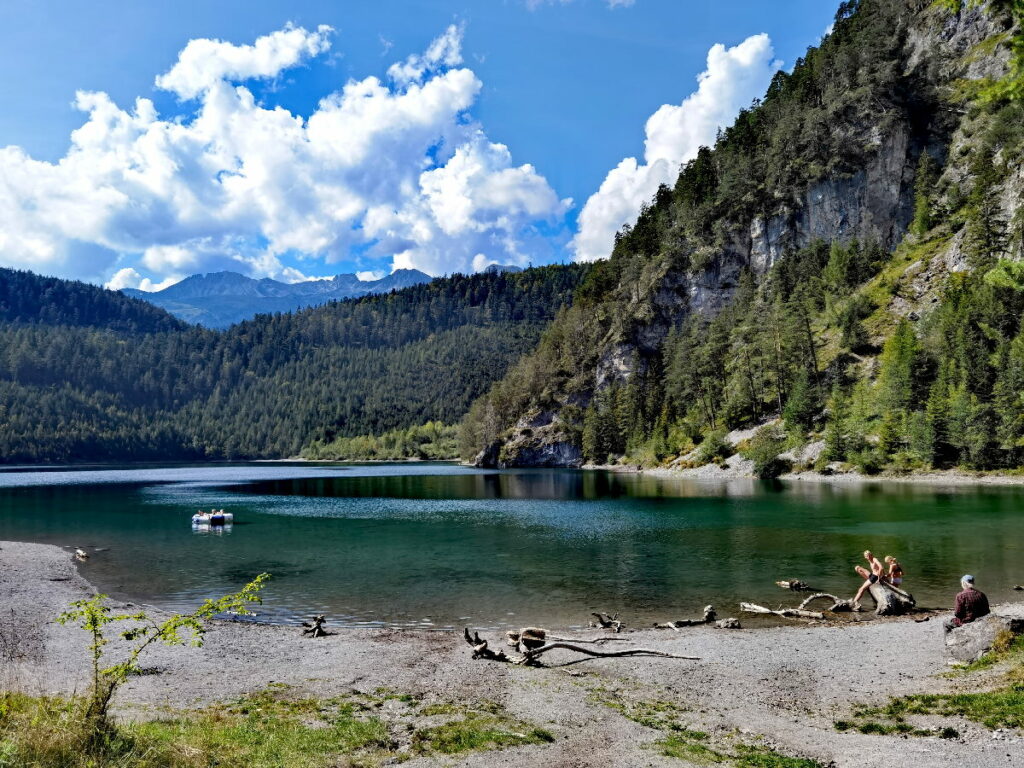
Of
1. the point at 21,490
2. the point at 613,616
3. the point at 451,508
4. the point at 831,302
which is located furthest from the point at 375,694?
the point at 831,302

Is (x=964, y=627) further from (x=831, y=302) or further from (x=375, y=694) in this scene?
(x=831, y=302)

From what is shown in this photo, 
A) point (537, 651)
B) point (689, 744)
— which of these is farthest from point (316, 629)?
point (689, 744)

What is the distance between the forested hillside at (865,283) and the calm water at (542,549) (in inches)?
858

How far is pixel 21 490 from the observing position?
12125 centimetres

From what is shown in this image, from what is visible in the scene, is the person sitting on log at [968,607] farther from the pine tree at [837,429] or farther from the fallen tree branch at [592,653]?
the pine tree at [837,429]

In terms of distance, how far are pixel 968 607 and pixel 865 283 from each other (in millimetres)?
148426

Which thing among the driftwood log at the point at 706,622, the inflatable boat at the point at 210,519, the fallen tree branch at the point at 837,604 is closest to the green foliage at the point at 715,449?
the inflatable boat at the point at 210,519

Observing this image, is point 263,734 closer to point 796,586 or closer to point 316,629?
point 316,629

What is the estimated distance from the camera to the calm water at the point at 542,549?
33.5 metres

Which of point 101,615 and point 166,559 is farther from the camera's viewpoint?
point 166,559

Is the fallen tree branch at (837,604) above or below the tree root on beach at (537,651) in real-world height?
below

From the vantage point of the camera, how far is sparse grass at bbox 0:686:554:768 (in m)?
10.1

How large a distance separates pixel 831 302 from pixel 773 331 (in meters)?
16.6

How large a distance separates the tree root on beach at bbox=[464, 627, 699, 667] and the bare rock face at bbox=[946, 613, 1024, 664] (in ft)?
27.1
